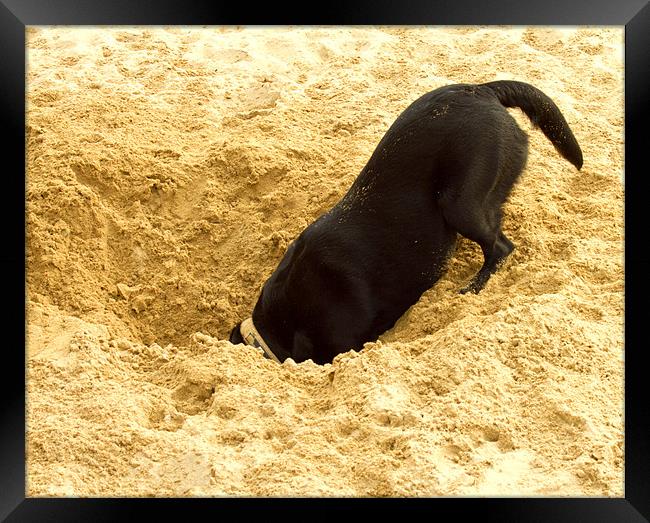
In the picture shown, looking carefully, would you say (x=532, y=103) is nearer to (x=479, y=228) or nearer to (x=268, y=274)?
(x=479, y=228)

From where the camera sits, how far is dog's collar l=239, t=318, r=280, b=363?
421cm

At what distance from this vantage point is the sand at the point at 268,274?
2.47 meters

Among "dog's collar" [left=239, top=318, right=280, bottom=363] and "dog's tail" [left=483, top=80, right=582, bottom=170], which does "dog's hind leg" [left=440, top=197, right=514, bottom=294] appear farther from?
"dog's collar" [left=239, top=318, right=280, bottom=363]

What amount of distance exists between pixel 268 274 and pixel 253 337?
612 mm

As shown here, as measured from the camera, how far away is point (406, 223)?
4.04m

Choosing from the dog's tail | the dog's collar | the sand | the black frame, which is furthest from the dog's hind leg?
the black frame

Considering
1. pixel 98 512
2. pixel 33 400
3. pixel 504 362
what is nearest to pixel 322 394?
pixel 504 362

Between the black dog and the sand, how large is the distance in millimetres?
202

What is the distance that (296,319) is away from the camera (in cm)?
423

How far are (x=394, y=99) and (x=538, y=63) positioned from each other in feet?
3.73

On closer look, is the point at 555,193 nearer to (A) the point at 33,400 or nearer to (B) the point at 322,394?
(B) the point at 322,394
